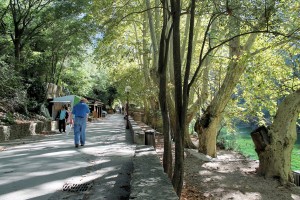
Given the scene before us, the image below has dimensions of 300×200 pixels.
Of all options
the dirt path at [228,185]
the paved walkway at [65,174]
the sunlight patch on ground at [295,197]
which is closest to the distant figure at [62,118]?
the paved walkway at [65,174]

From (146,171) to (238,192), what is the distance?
3.42 meters

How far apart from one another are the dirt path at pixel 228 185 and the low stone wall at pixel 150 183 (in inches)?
51.9

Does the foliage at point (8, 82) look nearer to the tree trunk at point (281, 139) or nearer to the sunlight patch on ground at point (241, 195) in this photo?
the tree trunk at point (281, 139)

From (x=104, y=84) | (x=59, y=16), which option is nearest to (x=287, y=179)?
(x=59, y=16)

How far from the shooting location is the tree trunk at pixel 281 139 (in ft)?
33.7

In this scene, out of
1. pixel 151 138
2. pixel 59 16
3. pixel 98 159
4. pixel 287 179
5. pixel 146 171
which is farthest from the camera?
pixel 59 16

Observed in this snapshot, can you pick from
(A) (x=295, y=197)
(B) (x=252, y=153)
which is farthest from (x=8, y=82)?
(B) (x=252, y=153)

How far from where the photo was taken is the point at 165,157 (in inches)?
283

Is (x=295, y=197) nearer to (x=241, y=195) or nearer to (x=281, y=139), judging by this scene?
(x=241, y=195)

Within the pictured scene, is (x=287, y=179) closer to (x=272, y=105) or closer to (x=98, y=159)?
(x=98, y=159)

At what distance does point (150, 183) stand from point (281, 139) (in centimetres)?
648

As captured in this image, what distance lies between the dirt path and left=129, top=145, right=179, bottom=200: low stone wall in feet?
4.32

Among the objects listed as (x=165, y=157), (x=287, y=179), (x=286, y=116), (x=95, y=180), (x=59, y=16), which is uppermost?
(x=59, y=16)

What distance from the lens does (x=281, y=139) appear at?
10.4 m
